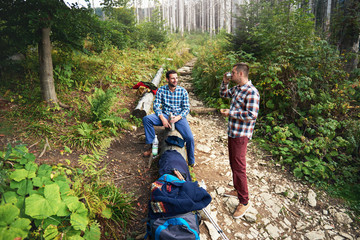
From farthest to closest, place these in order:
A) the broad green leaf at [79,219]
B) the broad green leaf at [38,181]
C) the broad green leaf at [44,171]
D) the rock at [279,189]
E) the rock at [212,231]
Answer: the rock at [279,189] < the rock at [212,231] < the broad green leaf at [44,171] < the broad green leaf at [38,181] < the broad green leaf at [79,219]

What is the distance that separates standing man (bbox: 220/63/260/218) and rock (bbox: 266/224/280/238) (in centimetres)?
42

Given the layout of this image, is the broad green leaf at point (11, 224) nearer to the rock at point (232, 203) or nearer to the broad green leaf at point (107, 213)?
the broad green leaf at point (107, 213)

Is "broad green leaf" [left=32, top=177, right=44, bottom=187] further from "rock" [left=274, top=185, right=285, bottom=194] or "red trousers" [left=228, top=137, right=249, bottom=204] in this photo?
"rock" [left=274, top=185, right=285, bottom=194]

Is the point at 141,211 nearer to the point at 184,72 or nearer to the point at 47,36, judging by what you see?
the point at 47,36

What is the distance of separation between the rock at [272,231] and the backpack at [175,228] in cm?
151

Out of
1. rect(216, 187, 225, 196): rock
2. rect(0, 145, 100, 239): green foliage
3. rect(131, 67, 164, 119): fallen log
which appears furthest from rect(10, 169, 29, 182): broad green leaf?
rect(131, 67, 164, 119): fallen log

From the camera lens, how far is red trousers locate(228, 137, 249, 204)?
308cm

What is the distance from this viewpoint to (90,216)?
2.49m

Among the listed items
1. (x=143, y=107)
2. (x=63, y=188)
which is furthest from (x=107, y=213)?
(x=143, y=107)

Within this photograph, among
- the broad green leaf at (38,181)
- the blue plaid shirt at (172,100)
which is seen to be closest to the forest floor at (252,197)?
the broad green leaf at (38,181)

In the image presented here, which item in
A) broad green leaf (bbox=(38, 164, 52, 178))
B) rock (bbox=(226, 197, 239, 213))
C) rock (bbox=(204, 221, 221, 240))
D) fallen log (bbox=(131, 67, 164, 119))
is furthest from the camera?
fallen log (bbox=(131, 67, 164, 119))

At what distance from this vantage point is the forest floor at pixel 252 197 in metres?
3.01

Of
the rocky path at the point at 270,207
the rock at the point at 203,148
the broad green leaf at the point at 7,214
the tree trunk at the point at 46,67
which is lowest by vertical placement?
the rocky path at the point at 270,207

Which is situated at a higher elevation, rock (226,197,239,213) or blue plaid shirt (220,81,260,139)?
blue plaid shirt (220,81,260,139)
